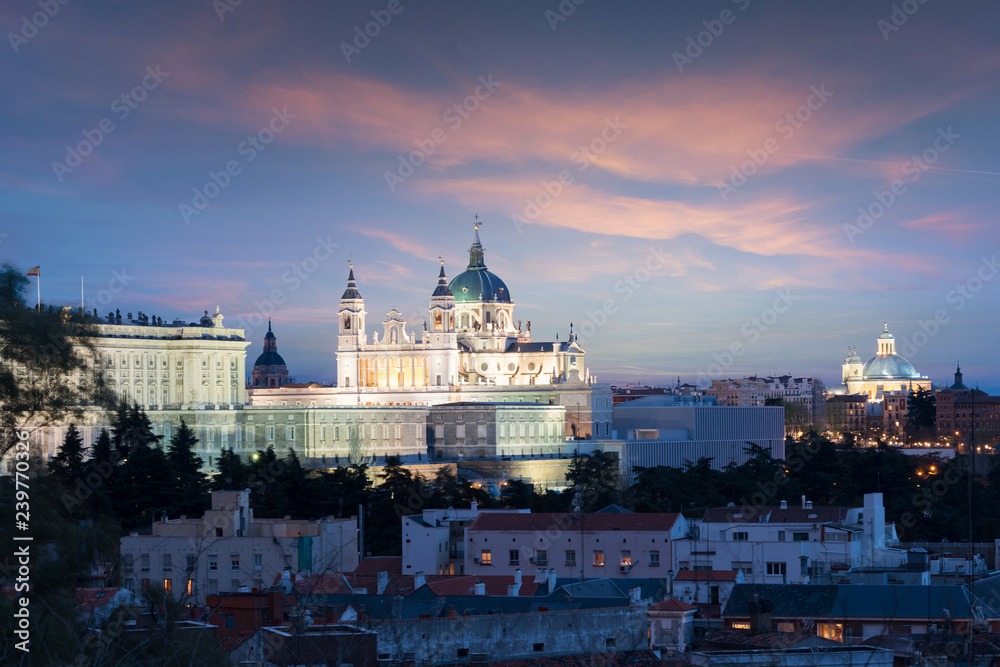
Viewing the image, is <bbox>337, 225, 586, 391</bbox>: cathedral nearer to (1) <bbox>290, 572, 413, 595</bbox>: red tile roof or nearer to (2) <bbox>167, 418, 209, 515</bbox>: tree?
(2) <bbox>167, 418, 209, 515</bbox>: tree

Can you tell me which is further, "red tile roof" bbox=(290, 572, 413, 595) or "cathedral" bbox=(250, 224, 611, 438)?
"cathedral" bbox=(250, 224, 611, 438)

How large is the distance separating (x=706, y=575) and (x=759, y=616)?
355 inches

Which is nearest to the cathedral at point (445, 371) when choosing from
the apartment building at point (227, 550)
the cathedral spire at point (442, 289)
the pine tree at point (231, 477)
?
the cathedral spire at point (442, 289)

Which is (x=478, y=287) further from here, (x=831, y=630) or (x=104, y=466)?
(x=831, y=630)

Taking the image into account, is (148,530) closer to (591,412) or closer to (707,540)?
(707,540)

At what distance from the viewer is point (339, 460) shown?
424 ft

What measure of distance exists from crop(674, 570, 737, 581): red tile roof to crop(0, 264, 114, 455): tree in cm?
2272

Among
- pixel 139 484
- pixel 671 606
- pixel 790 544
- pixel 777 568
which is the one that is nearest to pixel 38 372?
pixel 671 606

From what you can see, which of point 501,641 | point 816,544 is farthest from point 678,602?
point 816,544

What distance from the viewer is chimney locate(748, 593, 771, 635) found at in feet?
125

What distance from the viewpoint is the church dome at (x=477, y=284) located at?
179 meters

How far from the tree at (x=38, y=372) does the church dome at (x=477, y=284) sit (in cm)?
14791

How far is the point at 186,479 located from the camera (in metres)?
88.1

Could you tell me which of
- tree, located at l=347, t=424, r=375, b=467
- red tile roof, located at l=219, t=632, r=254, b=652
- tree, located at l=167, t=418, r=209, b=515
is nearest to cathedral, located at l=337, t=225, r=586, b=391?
tree, located at l=347, t=424, r=375, b=467
